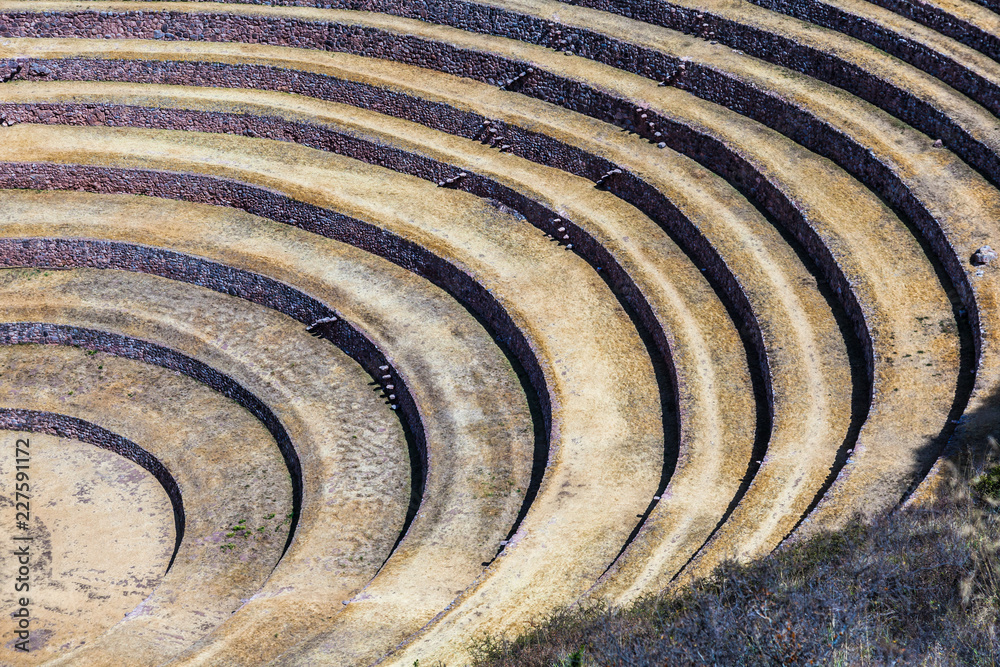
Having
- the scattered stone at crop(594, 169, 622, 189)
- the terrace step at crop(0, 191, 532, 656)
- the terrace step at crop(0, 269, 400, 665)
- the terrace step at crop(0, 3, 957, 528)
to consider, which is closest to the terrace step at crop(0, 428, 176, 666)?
the terrace step at crop(0, 269, 400, 665)

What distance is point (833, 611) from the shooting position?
15422mm

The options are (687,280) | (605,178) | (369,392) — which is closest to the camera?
(687,280)

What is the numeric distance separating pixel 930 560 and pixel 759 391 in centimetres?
887

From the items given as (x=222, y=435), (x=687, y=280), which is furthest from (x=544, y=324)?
(x=222, y=435)

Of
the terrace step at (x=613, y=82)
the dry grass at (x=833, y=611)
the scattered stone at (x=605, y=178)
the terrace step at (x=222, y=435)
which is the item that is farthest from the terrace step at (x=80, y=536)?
the terrace step at (x=613, y=82)

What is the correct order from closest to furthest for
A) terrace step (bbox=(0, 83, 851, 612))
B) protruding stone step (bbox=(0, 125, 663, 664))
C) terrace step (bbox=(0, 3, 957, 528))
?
1. terrace step (bbox=(0, 83, 851, 612))
2. protruding stone step (bbox=(0, 125, 663, 664))
3. terrace step (bbox=(0, 3, 957, 528))

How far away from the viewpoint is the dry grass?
15070 mm

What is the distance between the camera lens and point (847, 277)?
25.3m

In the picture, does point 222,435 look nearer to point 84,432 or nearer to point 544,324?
point 84,432

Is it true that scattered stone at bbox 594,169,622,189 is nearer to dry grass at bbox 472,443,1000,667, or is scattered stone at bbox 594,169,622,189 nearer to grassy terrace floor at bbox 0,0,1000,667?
grassy terrace floor at bbox 0,0,1000,667

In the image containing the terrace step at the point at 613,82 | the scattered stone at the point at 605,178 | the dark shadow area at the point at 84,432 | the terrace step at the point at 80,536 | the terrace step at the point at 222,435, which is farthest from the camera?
the scattered stone at the point at 605,178

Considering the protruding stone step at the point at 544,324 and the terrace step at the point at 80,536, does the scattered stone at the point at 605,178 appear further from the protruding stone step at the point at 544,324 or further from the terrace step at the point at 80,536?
the terrace step at the point at 80,536

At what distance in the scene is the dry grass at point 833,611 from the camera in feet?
49.4

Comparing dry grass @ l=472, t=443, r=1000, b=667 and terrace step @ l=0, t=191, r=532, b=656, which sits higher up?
terrace step @ l=0, t=191, r=532, b=656
